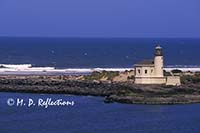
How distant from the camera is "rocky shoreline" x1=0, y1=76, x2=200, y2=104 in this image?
66375 millimetres

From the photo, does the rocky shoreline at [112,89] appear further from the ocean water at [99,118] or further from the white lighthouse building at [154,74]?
the ocean water at [99,118]

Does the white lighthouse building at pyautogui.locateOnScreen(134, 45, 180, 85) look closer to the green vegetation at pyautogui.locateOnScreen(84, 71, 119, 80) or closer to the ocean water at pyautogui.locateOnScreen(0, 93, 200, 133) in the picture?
the ocean water at pyautogui.locateOnScreen(0, 93, 200, 133)

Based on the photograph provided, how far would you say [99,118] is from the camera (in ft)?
191

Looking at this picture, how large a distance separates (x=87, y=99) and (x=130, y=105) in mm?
4694

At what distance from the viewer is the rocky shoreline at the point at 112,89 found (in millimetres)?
66375

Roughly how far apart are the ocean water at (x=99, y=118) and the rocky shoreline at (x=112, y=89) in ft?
4.16

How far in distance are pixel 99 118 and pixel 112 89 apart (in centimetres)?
1346

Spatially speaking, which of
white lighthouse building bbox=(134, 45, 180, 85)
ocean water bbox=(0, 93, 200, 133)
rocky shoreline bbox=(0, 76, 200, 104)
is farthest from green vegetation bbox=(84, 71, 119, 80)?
ocean water bbox=(0, 93, 200, 133)

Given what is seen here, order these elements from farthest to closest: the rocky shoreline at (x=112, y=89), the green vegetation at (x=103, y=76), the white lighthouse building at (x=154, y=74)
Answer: the green vegetation at (x=103, y=76)
the white lighthouse building at (x=154, y=74)
the rocky shoreline at (x=112, y=89)

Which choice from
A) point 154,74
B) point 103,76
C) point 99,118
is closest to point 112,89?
point 154,74

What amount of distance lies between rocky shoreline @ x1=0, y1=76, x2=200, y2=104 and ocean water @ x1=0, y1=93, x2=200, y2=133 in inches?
49.9

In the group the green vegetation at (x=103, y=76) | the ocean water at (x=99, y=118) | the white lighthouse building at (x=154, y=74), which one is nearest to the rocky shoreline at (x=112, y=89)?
the white lighthouse building at (x=154, y=74)

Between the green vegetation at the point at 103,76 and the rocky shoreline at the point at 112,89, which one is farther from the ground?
the green vegetation at the point at 103,76

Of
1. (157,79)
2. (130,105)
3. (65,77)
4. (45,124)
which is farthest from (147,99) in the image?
(65,77)
